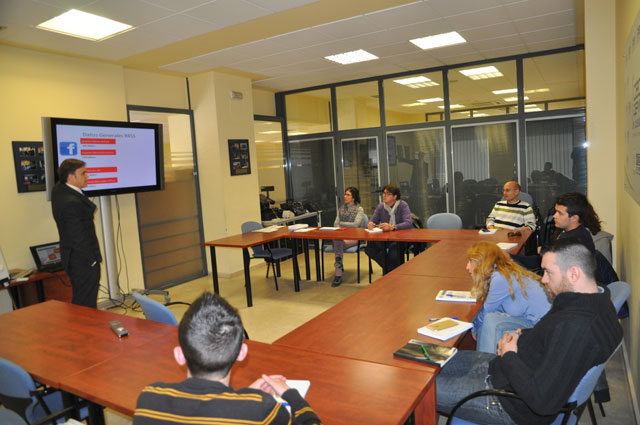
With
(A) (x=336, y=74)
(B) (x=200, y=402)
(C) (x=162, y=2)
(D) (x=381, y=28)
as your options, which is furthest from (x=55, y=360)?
(A) (x=336, y=74)

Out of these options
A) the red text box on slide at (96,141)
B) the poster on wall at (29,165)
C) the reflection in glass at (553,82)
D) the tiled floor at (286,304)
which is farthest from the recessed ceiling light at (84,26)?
the reflection in glass at (553,82)

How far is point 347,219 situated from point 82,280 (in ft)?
11.0

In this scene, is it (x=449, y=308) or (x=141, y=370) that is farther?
(x=449, y=308)

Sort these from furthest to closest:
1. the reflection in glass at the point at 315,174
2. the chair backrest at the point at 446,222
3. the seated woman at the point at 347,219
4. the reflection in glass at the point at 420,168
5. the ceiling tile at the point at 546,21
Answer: the reflection in glass at the point at 315,174 → the reflection in glass at the point at 420,168 → the seated woman at the point at 347,219 → the chair backrest at the point at 446,222 → the ceiling tile at the point at 546,21

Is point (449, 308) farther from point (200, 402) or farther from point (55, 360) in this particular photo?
point (55, 360)

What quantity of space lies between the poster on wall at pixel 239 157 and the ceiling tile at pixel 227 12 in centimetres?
266

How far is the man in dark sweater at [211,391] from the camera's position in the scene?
1.10 meters

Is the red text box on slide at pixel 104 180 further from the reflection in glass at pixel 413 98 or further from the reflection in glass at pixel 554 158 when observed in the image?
the reflection in glass at pixel 554 158

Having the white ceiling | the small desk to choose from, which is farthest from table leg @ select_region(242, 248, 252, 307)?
the small desk

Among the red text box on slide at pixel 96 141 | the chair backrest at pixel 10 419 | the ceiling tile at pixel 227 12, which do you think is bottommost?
the chair backrest at pixel 10 419

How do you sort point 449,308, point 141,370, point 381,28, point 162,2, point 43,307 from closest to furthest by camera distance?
point 141,370, point 449,308, point 43,307, point 162,2, point 381,28

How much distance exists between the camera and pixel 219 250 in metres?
6.75

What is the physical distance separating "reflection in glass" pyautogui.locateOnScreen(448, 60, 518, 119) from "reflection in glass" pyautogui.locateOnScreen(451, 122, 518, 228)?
0.25 meters

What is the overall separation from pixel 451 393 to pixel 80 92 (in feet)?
17.1
